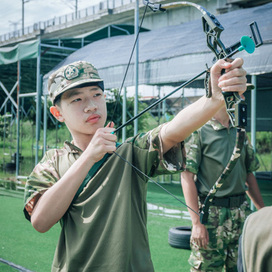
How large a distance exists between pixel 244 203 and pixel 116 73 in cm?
510

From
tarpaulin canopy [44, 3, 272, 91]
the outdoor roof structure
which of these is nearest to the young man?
tarpaulin canopy [44, 3, 272, 91]

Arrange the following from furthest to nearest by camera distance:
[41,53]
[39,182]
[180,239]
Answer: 1. [41,53]
2. [180,239]
3. [39,182]

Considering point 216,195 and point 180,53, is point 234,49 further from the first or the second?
point 180,53

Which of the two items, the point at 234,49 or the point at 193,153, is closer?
the point at 234,49

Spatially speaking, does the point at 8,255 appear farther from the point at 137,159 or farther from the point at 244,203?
the point at 137,159

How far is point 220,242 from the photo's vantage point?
2.82 meters

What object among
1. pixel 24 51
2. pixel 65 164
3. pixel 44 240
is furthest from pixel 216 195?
pixel 24 51

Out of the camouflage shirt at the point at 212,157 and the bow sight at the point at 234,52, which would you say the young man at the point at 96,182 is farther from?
the camouflage shirt at the point at 212,157

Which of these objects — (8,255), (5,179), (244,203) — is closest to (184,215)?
(8,255)

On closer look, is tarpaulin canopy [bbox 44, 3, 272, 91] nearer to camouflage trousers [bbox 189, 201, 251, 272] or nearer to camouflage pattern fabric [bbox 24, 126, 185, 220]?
camouflage trousers [bbox 189, 201, 251, 272]

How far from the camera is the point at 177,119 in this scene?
1678mm

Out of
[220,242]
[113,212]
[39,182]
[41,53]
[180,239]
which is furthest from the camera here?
[41,53]

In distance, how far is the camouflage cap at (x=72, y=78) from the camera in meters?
1.81

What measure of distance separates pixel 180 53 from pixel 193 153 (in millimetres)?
3668
